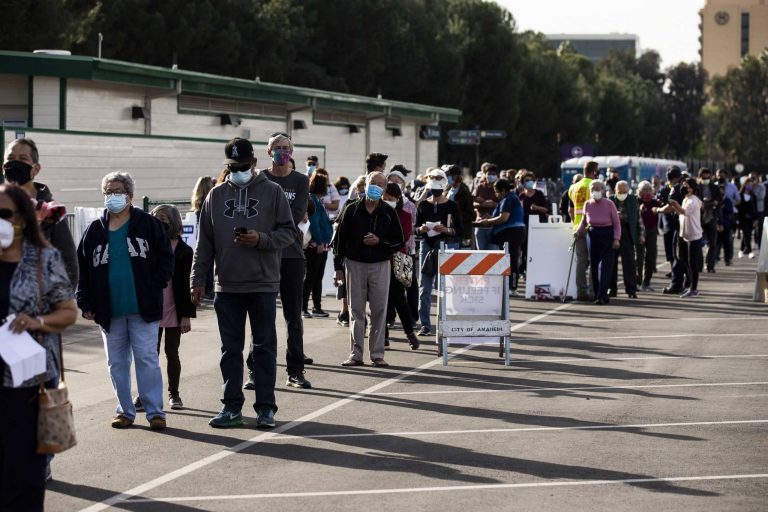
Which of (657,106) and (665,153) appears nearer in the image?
(657,106)

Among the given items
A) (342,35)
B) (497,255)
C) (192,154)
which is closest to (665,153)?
(342,35)

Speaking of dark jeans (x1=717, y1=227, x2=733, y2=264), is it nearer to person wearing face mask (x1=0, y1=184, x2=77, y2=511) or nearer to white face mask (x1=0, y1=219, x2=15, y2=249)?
person wearing face mask (x1=0, y1=184, x2=77, y2=511)

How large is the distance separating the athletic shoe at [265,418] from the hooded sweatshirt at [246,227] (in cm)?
88

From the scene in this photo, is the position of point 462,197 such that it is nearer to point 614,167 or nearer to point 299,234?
point 299,234

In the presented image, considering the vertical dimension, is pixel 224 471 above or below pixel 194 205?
below

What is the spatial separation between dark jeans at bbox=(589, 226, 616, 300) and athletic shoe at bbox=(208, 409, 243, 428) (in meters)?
12.0

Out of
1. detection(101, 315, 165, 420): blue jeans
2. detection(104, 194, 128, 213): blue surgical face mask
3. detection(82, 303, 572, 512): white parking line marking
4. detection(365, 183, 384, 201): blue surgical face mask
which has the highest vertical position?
detection(365, 183, 384, 201): blue surgical face mask

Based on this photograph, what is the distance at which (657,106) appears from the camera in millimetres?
150500

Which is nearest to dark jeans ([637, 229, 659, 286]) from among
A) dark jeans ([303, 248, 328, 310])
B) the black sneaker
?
dark jeans ([303, 248, 328, 310])

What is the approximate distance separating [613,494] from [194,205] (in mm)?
6418

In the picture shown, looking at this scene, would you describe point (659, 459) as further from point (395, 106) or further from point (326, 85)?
point (326, 85)

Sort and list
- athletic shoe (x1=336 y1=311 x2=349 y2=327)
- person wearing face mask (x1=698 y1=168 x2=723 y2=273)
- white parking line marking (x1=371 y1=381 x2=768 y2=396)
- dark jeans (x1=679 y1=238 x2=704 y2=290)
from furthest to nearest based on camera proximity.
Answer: person wearing face mask (x1=698 y1=168 x2=723 y2=273) → dark jeans (x1=679 y1=238 x2=704 y2=290) → athletic shoe (x1=336 y1=311 x2=349 y2=327) → white parking line marking (x1=371 y1=381 x2=768 y2=396)

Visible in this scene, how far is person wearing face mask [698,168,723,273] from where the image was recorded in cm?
2888

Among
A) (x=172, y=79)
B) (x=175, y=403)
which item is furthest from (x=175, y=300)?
(x=172, y=79)
